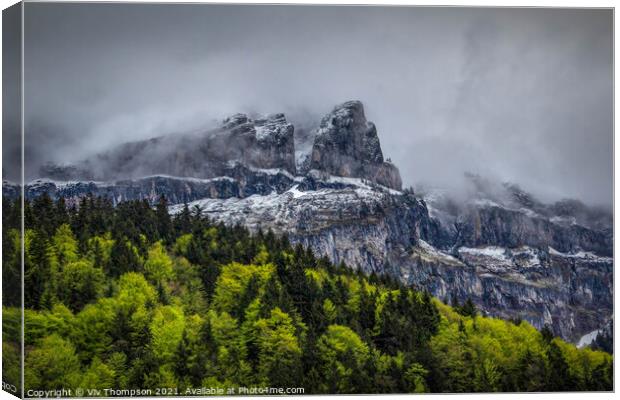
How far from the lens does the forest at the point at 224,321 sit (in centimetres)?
3219

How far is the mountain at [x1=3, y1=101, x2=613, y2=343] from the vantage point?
115 ft

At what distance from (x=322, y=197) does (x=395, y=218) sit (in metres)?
2.41

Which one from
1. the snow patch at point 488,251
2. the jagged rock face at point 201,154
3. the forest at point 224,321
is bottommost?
the forest at point 224,321

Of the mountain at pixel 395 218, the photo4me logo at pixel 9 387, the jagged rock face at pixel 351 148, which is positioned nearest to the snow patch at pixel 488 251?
the mountain at pixel 395 218

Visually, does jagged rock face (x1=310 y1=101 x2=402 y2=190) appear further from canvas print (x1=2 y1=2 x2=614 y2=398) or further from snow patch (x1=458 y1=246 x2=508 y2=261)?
snow patch (x1=458 y1=246 x2=508 y2=261)

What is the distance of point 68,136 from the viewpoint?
109ft

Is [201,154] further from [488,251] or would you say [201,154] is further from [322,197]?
[488,251]

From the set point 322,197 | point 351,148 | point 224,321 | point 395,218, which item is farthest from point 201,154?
point 395,218

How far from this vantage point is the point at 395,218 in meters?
35.9

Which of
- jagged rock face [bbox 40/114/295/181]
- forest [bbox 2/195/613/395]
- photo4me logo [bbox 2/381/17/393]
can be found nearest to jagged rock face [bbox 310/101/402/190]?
jagged rock face [bbox 40/114/295/181]

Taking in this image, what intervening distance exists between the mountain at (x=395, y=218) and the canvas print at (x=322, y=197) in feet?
0.23

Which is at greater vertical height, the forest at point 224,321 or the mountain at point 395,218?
the mountain at point 395,218

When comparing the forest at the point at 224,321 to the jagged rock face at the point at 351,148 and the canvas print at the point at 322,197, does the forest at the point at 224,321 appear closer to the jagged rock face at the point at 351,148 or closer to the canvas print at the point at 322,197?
the canvas print at the point at 322,197

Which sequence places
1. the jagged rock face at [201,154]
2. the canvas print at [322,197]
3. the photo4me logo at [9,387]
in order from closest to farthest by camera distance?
the photo4me logo at [9,387], the canvas print at [322,197], the jagged rock face at [201,154]
